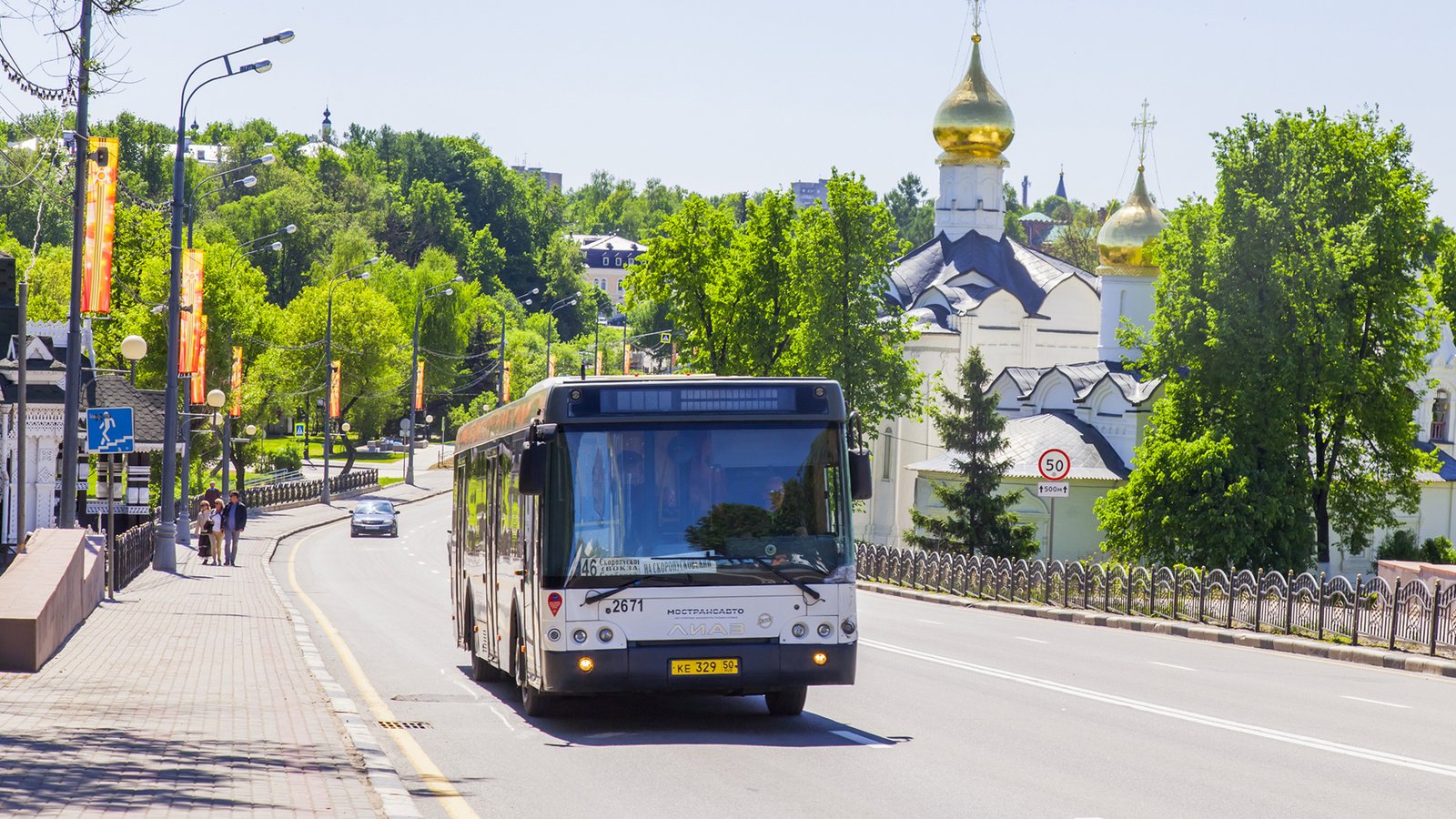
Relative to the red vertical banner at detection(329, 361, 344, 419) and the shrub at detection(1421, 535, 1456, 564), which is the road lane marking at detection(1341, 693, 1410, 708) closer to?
the shrub at detection(1421, 535, 1456, 564)

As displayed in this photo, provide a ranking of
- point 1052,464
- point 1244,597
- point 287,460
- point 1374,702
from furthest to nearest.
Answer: point 287,460 < point 1052,464 < point 1244,597 < point 1374,702

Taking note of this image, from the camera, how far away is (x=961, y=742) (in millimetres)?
12453

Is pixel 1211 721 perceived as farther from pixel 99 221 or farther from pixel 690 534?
pixel 99 221

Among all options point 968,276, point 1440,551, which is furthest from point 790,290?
point 1440,551

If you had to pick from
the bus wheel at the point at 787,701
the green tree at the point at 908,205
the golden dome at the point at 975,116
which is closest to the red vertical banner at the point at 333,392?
the golden dome at the point at 975,116

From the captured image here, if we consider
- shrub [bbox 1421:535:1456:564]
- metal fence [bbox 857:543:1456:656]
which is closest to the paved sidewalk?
metal fence [bbox 857:543:1456:656]

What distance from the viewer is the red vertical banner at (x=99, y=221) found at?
84.4 ft

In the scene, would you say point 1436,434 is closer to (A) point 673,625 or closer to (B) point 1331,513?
(B) point 1331,513

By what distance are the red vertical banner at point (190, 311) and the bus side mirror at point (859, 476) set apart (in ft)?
86.0

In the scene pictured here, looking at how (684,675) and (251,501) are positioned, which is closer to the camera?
(684,675)

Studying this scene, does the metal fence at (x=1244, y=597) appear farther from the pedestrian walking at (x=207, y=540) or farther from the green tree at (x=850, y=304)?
the pedestrian walking at (x=207, y=540)

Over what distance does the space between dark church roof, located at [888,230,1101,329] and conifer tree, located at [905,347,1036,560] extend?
18174mm

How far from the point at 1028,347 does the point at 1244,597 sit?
46.4m

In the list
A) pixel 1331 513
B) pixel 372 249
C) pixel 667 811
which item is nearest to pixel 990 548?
pixel 1331 513
